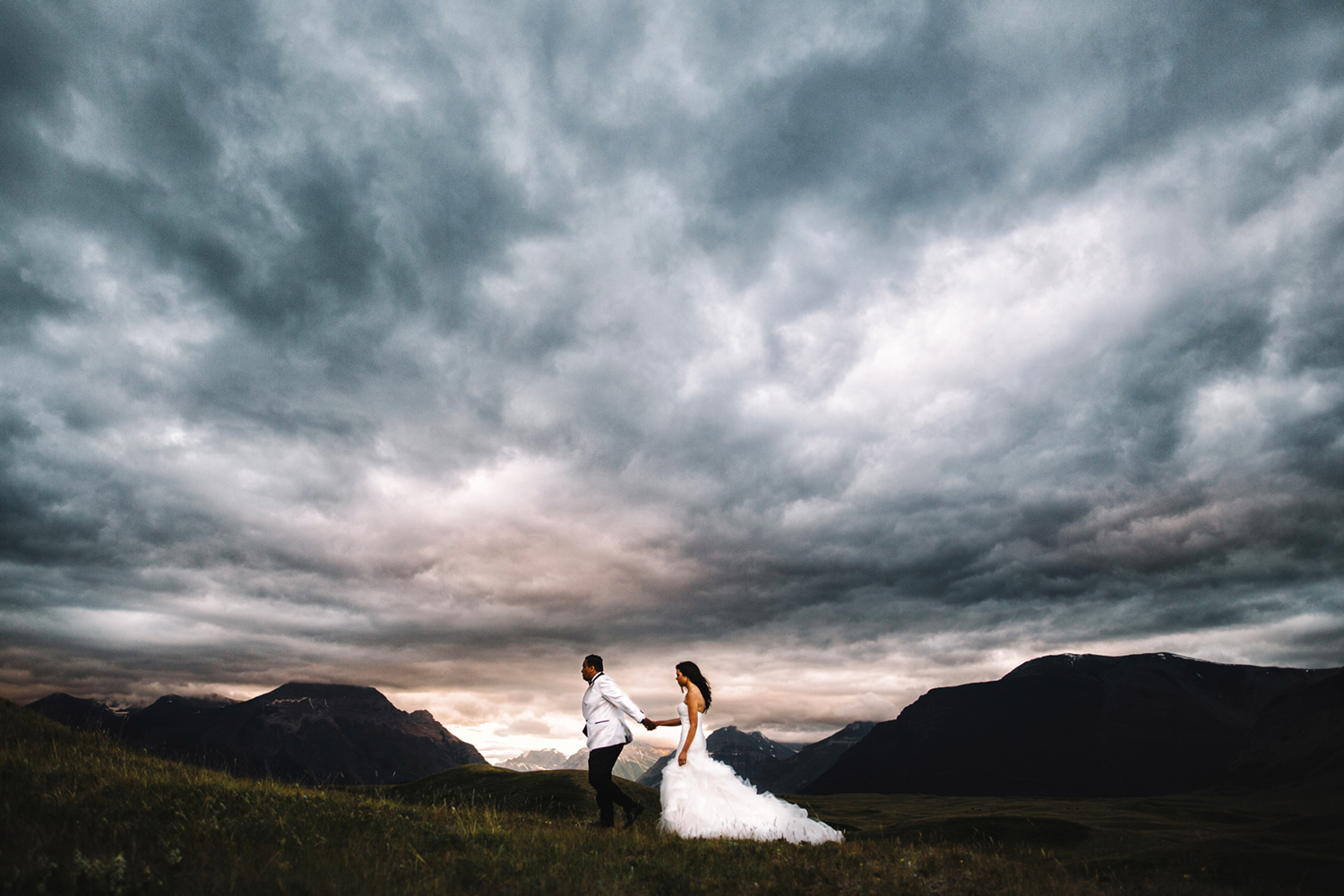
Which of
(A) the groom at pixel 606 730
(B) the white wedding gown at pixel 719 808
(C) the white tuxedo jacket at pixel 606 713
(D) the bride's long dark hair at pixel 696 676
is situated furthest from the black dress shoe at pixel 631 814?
(D) the bride's long dark hair at pixel 696 676

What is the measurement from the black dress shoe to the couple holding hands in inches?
0.7

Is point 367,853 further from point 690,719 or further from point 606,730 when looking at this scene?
point 690,719

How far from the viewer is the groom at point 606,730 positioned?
44.0ft

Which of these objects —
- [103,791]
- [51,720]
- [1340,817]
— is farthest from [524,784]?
[1340,817]

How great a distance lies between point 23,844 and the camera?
647 centimetres

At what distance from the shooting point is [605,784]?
13.4 metres

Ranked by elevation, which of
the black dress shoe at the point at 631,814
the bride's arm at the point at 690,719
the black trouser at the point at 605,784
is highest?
the bride's arm at the point at 690,719

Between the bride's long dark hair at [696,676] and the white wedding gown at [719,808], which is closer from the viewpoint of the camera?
the white wedding gown at [719,808]

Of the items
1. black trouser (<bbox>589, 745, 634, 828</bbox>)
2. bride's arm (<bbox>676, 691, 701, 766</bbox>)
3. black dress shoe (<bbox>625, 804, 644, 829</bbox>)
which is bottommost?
black dress shoe (<bbox>625, 804, 644, 829</bbox>)

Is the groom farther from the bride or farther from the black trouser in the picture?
the bride

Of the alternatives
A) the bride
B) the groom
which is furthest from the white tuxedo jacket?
the bride

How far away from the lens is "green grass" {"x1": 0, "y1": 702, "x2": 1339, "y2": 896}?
6.41 metres

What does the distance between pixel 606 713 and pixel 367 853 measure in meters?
6.64

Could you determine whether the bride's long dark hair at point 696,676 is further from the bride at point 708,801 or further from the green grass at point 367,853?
the green grass at point 367,853
